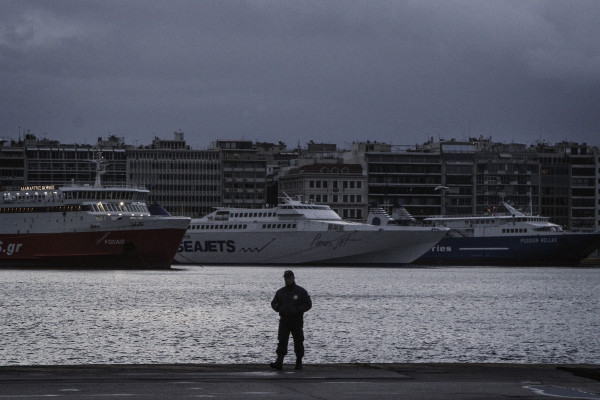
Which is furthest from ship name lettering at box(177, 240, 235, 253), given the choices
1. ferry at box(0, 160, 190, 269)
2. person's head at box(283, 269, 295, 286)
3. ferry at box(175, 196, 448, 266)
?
person's head at box(283, 269, 295, 286)

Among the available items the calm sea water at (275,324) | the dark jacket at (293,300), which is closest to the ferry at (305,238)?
the calm sea water at (275,324)

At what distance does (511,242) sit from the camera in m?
148

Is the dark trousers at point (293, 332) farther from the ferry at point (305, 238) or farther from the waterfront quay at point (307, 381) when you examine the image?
the ferry at point (305, 238)

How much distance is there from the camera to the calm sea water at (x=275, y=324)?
32406mm

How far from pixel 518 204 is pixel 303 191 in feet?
110

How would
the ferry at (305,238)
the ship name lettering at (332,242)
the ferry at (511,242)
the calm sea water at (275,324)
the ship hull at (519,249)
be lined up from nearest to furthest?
the calm sea water at (275,324)
the ship name lettering at (332,242)
the ferry at (305,238)
the ship hull at (519,249)
the ferry at (511,242)

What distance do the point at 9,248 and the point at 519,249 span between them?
6540 cm

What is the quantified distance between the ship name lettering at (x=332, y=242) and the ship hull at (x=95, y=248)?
26.1 m

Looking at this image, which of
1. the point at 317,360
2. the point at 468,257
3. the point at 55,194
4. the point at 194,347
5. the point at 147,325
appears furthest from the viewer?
the point at 468,257

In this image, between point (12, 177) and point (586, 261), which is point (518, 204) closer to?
point (586, 261)

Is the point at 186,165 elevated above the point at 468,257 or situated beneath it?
elevated above

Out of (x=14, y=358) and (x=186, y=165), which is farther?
(x=186, y=165)

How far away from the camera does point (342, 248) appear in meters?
132

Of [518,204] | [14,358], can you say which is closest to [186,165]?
[518,204]
